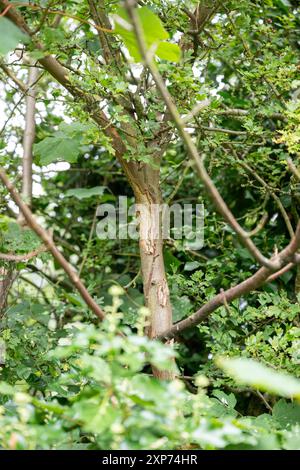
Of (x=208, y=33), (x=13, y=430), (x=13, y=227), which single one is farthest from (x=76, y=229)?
(x=13, y=430)

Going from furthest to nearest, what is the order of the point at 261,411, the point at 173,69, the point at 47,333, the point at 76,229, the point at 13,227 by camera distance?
1. the point at 76,229
2. the point at 261,411
3. the point at 47,333
4. the point at 173,69
5. the point at 13,227

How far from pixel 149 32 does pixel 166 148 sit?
0.76 m

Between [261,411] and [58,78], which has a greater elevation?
[58,78]

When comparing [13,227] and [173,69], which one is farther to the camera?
[173,69]

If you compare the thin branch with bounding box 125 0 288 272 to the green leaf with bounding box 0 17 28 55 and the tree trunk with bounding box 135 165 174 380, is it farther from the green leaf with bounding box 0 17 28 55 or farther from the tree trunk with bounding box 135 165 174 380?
the tree trunk with bounding box 135 165 174 380

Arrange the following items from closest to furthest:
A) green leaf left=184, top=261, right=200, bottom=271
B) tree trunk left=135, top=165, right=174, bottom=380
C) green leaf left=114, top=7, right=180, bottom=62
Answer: green leaf left=114, top=7, right=180, bottom=62, tree trunk left=135, top=165, right=174, bottom=380, green leaf left=184, top=261, right=200, bottom=271

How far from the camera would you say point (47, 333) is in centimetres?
160

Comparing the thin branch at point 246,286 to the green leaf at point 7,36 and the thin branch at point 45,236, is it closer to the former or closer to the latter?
the thin branch at point 45,236

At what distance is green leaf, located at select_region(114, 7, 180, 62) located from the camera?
0.86m

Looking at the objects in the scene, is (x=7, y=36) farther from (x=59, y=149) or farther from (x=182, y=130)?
(x=59, y=149)

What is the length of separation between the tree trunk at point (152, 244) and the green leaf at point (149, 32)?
1.54 ft

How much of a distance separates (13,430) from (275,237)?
1288 mm

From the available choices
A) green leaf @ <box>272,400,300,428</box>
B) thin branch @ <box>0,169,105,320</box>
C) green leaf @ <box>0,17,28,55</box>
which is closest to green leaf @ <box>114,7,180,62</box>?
green leaf @ <box>0,17,28,55</box>
